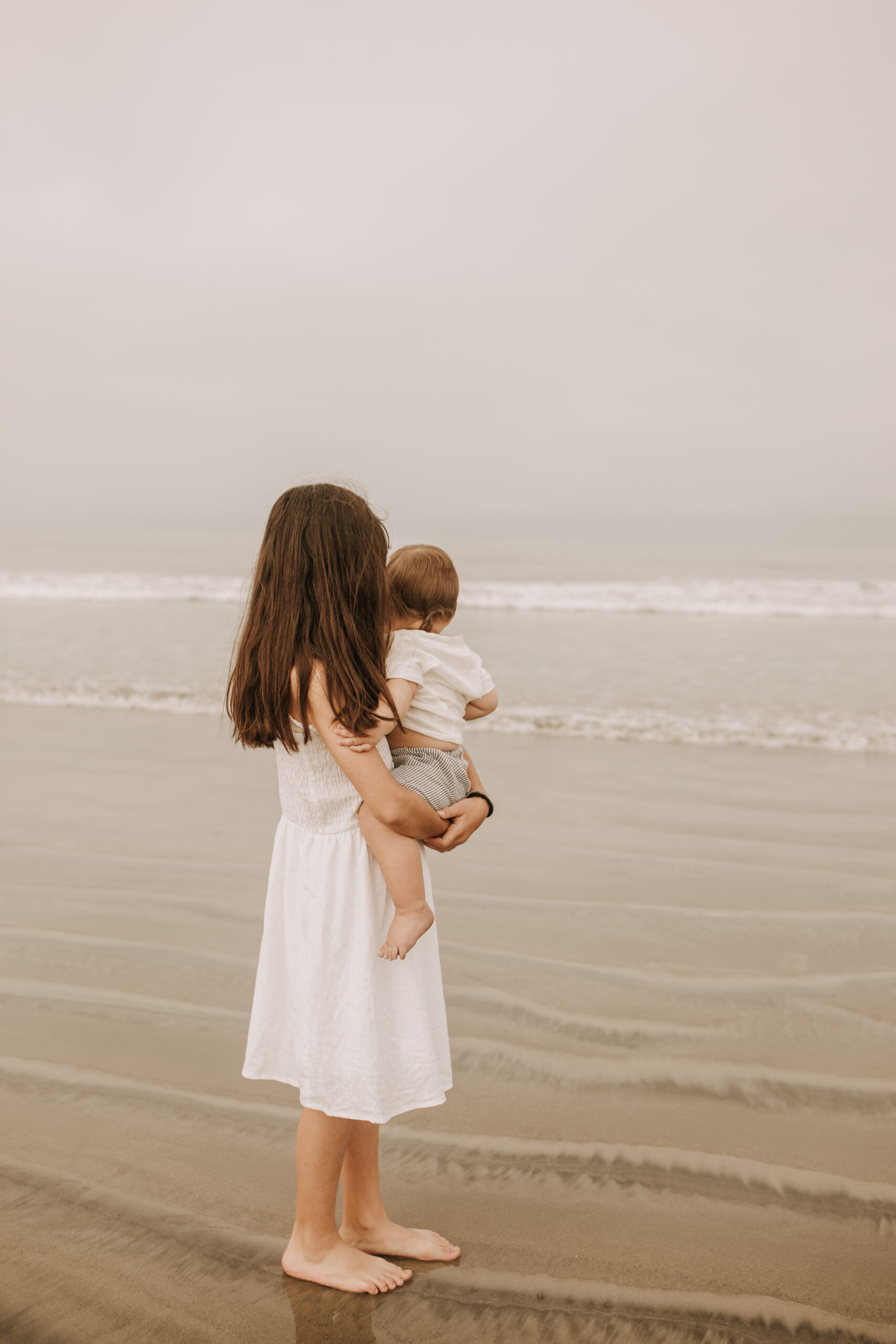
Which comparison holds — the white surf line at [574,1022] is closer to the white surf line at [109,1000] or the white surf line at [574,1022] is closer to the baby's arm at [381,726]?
the white surf line at [109,1000]

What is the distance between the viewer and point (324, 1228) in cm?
193

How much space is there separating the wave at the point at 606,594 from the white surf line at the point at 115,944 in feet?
47.3

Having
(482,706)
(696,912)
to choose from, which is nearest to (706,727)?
(696,912)

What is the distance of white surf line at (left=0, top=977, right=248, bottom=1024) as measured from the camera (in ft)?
10.0

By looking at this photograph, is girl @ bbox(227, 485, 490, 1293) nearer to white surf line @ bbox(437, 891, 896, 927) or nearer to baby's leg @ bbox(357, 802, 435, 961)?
baby's leg @ bbox(357, 802, 435, 961)

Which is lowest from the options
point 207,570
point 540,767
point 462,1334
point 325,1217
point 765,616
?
point 462,1334

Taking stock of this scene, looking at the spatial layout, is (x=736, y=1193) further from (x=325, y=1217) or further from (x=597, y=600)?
(x=597, y=600)

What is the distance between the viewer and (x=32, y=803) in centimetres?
537

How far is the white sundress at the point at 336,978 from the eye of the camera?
185 centimetres

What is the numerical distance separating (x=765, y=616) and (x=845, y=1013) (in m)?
14.6

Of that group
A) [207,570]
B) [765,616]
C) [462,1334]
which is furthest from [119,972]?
[207,570]

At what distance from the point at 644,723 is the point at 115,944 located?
4874 millimetres

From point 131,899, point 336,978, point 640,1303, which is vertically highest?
point 336,978

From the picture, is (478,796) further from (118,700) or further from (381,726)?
(118,700)
